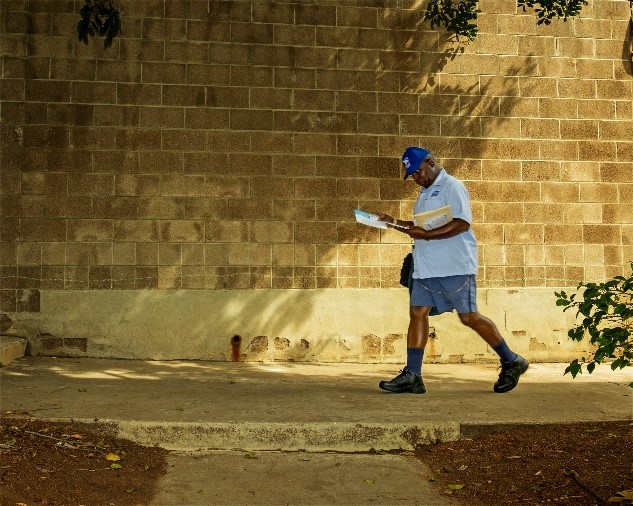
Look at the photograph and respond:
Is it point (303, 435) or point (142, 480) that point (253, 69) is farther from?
point (142, 480)

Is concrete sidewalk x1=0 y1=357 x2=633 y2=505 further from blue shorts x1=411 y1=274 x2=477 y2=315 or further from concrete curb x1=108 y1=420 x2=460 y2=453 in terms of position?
blue shorts x1=411 y1=274 x2=477 y2=315

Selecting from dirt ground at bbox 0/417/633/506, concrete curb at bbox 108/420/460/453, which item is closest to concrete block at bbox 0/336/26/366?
dirt ground at bbox 0/417/633/506

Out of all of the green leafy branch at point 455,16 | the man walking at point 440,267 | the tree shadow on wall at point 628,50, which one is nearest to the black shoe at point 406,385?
the man walking at point 440,267

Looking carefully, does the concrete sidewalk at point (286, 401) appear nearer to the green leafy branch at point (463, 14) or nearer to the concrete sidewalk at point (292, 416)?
the concrete sidewalk at point (292, 416)

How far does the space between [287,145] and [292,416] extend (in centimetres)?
329

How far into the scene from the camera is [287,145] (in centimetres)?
753

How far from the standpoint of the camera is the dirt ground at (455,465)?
3.83 m

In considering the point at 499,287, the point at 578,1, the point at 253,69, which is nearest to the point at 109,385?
the point at 253,69

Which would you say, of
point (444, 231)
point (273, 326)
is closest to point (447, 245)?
point (444, 231)

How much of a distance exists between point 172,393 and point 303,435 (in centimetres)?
134

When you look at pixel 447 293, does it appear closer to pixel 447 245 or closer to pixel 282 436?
pixel 447 245

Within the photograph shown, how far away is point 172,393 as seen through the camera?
18.6 ft

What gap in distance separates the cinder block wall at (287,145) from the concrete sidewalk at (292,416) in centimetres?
117

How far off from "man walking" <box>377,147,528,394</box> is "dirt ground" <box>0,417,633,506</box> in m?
1.01
